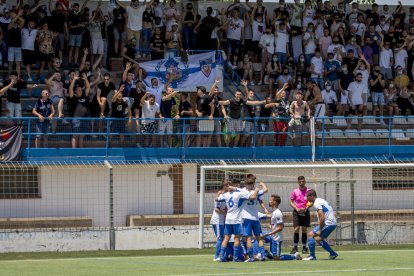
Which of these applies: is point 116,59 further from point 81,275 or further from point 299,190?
point 81,275

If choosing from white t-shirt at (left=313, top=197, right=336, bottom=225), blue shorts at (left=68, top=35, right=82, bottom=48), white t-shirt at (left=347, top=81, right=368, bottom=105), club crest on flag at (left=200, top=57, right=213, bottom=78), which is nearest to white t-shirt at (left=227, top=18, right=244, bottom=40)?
club crest on flag at (left=200, top=57, right=213, bottom=78)

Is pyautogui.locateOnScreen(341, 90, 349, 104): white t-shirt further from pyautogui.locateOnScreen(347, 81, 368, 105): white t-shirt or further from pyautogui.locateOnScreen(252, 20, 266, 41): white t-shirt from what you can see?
pyautogui.locateOnScreen(252, 20, 266, 41): white t-shirt

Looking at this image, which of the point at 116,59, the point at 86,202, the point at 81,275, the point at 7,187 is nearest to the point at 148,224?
the point at 86,202

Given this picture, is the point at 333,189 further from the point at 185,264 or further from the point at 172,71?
the point at 185,264

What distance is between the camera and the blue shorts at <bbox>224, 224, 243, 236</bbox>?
23.7 m

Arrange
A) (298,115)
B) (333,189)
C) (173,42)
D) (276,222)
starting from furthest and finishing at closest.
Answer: (173,42) < (298,115) < (333,189) < (276,222)

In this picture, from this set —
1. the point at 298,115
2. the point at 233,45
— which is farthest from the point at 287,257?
the point at 233,45

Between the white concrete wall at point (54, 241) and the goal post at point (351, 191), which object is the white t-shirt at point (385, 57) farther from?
the white concrete wall at point (54, 241)

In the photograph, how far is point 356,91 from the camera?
35062mm

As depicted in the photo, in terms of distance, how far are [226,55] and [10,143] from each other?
8.98 metres

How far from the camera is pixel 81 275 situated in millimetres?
20672

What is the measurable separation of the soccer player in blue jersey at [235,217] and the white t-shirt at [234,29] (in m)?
12.3

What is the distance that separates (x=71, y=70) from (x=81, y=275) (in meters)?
13.4

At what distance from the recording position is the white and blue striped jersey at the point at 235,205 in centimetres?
2370
